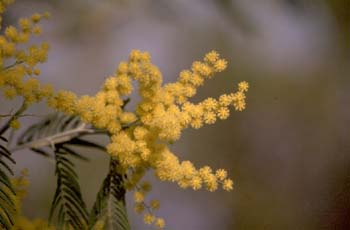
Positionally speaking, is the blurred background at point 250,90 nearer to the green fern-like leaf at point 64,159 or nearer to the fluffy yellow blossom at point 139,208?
the green fern-like leaf at point 64,159

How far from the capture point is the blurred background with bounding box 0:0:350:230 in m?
0.91

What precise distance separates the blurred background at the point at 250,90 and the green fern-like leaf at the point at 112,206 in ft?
1.04

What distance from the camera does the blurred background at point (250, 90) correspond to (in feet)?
2.98

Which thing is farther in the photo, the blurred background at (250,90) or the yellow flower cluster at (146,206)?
the blurred background at (250,90)

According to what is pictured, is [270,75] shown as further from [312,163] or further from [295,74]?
[312,163]

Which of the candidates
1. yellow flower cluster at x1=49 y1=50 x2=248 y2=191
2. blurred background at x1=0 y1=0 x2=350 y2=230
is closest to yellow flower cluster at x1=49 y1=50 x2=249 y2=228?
yellow flower cluster at x1=49 y1=50 x2=248 y2=191

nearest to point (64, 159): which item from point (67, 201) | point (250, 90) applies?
point (67, 201)

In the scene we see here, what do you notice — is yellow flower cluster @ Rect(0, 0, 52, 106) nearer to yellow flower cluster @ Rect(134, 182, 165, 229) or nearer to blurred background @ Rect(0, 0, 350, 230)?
yellow flower cluster @ Rect(134, 182, 165, 229)

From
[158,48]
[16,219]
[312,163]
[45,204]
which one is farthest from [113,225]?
[312,163]

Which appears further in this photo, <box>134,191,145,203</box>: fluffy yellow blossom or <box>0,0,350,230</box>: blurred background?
<box>0,0,350,230</box>: blurred background

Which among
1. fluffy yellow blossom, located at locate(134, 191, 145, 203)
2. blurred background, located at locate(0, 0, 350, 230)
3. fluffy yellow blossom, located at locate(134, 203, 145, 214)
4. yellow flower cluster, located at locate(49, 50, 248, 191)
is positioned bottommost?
fluffy yellow blossom, located at locate(134, 203, 145, 214)

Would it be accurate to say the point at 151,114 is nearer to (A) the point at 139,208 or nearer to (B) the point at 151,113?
(B) the point at 151,113

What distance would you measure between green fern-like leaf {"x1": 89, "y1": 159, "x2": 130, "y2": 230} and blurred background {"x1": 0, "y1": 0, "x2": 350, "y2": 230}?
316 mm

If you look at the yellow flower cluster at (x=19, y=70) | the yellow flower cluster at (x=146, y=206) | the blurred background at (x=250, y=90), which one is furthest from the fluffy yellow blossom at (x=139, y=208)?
the blurred background at (x=250, y=90)
